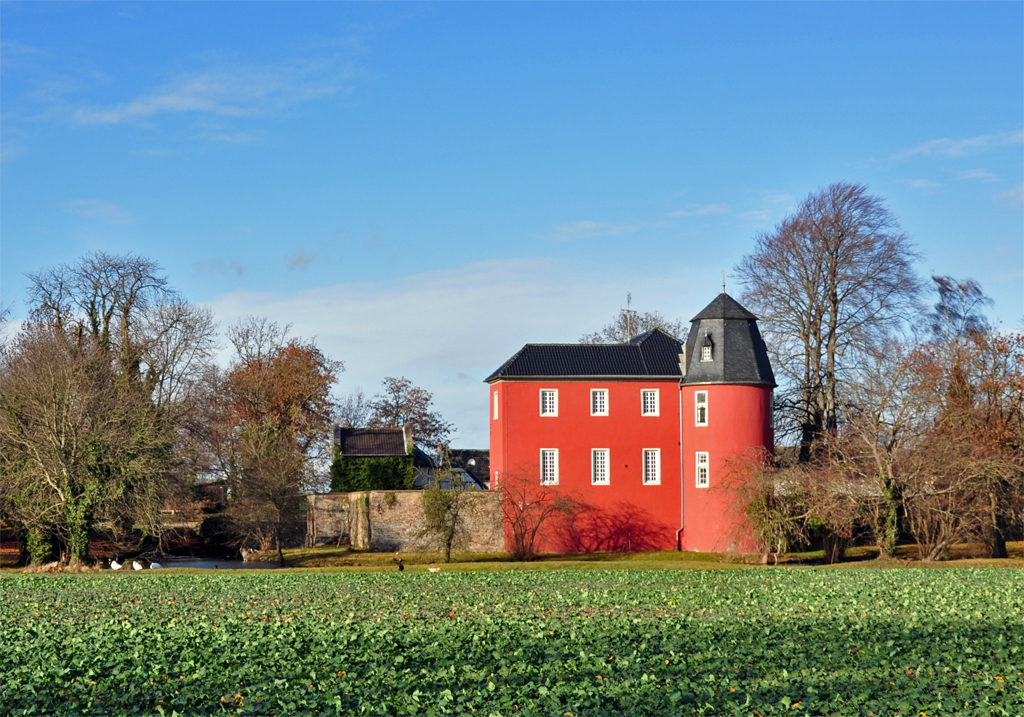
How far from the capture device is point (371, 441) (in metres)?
54.3

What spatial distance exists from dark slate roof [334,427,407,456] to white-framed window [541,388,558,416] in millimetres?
12479

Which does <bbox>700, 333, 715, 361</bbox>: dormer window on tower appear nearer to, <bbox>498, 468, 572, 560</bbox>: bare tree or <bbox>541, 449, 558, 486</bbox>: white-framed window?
<bbox>541, 449, 558, 486</bbox>: white-framed window

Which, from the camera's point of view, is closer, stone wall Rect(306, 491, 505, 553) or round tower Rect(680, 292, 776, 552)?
round tower Rect(680, 292, 776, 552)

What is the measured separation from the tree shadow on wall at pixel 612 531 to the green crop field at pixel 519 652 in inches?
835

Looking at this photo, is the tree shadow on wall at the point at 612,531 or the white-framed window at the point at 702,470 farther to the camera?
the tree shadow on wall at the point at 612,531

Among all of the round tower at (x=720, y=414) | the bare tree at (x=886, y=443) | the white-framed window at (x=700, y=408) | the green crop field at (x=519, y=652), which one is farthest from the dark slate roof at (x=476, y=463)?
the green crop field at (x=519, y=652)

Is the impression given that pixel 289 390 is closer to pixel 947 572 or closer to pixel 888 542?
pixel 888 542

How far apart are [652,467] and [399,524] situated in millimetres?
11336

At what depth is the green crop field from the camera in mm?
10078

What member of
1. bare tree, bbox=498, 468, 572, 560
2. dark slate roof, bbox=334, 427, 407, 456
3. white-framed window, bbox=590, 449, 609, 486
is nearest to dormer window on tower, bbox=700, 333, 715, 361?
white-framed window, bbox=590, 449, 609, 486

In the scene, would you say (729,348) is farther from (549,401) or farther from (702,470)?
(549,401)

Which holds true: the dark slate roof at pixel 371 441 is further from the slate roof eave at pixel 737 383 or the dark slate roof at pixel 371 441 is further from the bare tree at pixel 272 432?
the slate roof eave at pixel 737 383

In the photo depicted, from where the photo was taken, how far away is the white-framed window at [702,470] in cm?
4169

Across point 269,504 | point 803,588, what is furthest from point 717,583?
point 269,504
